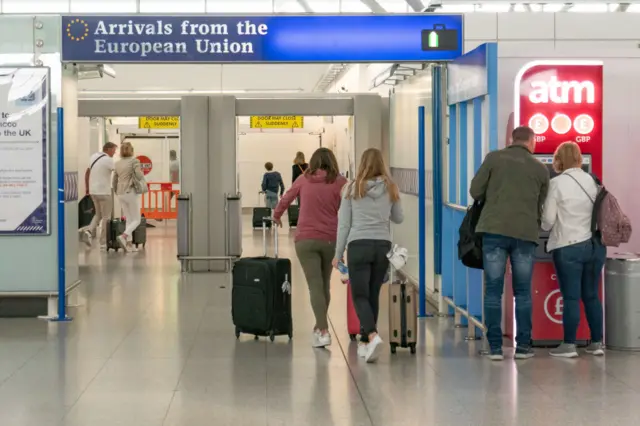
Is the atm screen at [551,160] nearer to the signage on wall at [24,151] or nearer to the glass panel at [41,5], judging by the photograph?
the signage on wall at [24,151]

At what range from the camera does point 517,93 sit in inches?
319

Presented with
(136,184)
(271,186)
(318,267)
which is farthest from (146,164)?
(318,267)

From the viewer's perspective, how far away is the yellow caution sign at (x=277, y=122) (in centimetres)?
2794

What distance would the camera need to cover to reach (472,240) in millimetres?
7547

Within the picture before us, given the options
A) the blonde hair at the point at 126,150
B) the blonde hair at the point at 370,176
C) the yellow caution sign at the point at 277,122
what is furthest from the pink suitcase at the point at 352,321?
the yellow caution sign at the point at 277,122

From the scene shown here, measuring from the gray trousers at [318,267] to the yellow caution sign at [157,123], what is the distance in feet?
56.6

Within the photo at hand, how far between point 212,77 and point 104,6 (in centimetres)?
Result: 1601

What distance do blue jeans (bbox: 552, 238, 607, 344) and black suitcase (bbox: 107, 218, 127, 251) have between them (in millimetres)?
10776

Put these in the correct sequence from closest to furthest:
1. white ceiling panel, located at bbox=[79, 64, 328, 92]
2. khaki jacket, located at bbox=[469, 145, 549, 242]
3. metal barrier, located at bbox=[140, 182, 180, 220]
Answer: khaki jacket, located at bbox=[469, 145, 549, 242]
metal barrier, located at bbox=[140, 182, 180, 220]
white ceiling panel, located at bbox=[79, 64, 328, 92]

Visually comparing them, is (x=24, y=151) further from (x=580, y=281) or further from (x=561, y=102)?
(x=580, y=281)

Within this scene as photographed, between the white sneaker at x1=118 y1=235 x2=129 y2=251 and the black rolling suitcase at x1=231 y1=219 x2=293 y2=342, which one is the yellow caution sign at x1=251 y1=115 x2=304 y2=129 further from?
the black rolling suitcase at x1=231 y1=219 x2=293 y2=342

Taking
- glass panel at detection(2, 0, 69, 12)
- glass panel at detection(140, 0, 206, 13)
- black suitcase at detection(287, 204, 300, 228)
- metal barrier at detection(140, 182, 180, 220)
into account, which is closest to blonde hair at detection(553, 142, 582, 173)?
glass panel at detection(140, 0, 206, 13)

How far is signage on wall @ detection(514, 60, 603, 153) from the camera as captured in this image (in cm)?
813

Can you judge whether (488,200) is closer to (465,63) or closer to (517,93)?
(517,93)
